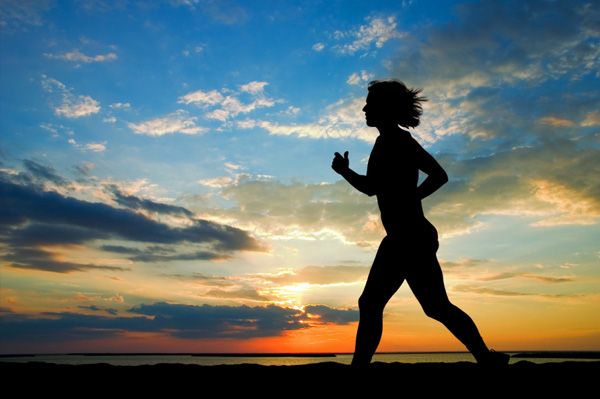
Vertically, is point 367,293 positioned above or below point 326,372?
above

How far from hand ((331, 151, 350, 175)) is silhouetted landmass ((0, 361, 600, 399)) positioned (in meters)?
1.71

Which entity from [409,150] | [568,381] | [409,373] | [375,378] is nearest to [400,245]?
[409,150]

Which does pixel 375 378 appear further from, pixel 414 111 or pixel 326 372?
pixel 414 111

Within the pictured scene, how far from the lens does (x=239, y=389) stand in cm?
385

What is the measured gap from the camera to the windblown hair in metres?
4.40

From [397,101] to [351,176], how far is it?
812 mm

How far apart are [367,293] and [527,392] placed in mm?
1369

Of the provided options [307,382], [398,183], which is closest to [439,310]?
[398,183]

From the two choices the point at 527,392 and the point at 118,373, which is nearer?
the point at 527,392

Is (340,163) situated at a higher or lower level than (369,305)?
higher

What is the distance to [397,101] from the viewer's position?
4.41 metres

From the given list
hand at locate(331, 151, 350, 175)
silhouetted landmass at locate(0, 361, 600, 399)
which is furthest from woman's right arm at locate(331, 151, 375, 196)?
silhouetted landmass at locate(0, 361, 600, 399)

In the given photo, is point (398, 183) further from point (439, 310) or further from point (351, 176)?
point (439, 310)

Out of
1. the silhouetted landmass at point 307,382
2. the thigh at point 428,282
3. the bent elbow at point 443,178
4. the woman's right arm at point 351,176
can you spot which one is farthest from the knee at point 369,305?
the bent elbow at point 443,178
